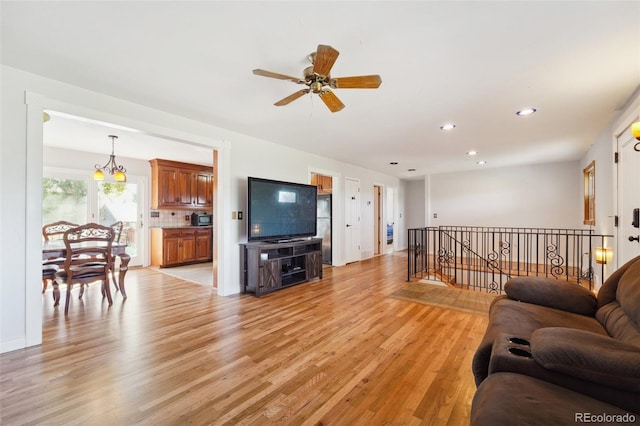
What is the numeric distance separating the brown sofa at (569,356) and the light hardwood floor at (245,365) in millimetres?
618

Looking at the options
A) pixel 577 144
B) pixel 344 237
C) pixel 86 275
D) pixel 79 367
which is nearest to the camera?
pixel 79 367

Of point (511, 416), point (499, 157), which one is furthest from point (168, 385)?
point (499, 157)

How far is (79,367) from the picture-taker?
2092mm

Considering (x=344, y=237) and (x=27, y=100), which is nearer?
(x=27, y=100)

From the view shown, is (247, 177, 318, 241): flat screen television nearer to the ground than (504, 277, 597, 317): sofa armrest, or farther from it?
farther from it

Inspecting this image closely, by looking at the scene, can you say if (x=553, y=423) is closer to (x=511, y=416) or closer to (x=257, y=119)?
(x=511, y=416)

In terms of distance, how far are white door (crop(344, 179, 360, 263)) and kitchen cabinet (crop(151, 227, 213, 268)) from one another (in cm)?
342

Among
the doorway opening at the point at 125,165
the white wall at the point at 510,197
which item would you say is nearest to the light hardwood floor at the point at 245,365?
the doorway opening at the point at 125,165

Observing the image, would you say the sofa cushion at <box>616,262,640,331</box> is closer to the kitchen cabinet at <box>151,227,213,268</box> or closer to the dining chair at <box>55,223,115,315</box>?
the dining chair at <box>55,223,115,315</box>

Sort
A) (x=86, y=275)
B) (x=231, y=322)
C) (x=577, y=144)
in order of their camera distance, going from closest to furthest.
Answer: (x=231, y=322), (x=86, y=275), (x=577, y=144)

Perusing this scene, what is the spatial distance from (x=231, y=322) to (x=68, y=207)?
4.62m

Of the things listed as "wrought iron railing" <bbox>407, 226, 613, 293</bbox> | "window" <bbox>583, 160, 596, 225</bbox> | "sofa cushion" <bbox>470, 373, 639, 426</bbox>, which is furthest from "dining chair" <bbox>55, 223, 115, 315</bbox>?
"window" <bbox>583, 160, 596, 225</bbox>

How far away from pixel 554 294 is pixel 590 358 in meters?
1.13

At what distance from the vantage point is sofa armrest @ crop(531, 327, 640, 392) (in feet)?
3.16
